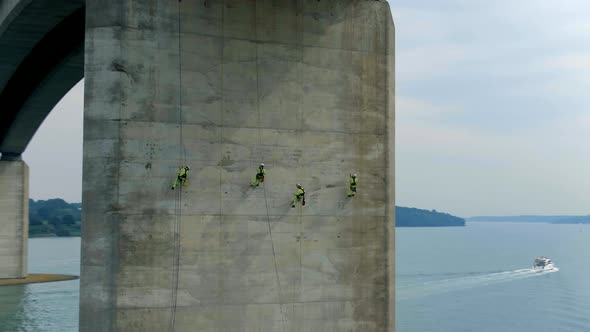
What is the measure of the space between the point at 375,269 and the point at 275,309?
4166mm

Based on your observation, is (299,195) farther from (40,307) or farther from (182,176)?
(40,307)

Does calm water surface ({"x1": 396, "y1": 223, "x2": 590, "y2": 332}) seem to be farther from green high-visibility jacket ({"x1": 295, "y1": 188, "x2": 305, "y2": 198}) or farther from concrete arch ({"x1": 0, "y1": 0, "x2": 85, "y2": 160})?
green high-visibility jacket ({"x1": 295, "y1": 188, "x2": 305, "y2": 198})

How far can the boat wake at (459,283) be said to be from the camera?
281 feet

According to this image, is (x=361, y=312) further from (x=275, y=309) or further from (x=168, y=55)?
(x=168, y=55)

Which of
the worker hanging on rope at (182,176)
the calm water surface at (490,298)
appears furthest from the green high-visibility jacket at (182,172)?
the calm water surface at (490,298)

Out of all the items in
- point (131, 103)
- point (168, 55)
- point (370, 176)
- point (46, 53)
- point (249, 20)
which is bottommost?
point (370, 176)

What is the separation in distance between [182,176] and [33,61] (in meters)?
32.3

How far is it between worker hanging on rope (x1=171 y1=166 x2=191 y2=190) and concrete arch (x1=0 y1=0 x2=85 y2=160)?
50.4 feet

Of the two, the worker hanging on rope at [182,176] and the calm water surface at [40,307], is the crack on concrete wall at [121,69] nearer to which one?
the worker hanging on rope at [182,176]

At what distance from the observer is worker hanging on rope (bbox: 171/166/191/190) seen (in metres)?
23.7

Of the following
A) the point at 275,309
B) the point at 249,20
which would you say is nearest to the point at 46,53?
the point at 249,20

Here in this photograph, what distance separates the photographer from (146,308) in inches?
910

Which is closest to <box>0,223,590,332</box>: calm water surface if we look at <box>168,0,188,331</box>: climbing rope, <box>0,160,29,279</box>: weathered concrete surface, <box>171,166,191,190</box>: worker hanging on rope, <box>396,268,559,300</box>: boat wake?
<box>396,268,559,300</box>: boat wake

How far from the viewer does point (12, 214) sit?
69.4 m
